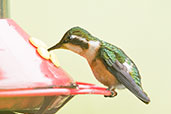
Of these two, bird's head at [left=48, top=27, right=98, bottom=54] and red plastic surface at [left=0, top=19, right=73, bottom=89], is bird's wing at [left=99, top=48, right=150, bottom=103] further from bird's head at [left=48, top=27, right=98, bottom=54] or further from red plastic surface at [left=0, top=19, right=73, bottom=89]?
red plastic surface at [left=0, top=19, right=73, bottom=89]

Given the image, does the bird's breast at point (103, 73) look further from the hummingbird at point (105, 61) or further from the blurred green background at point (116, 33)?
the blurred green background at point (116, 33)

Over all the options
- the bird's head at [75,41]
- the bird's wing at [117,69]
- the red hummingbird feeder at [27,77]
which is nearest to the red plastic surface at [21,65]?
the red hummingbird feeder at [27,77]

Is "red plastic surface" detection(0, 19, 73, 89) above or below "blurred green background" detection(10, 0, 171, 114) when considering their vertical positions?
above

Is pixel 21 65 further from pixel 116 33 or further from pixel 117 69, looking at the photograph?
pixel 116 33

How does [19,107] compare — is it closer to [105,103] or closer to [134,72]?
[134,72]

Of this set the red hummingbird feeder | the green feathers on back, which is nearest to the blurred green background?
the green feathers on back

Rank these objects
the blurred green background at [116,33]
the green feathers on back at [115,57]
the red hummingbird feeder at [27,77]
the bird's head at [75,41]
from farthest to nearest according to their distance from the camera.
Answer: the blurred green background at [116,33] < the green feathers on back at [115,57] < the bird's head at [75,41] < the red hummingbird feeder at [27,77]
